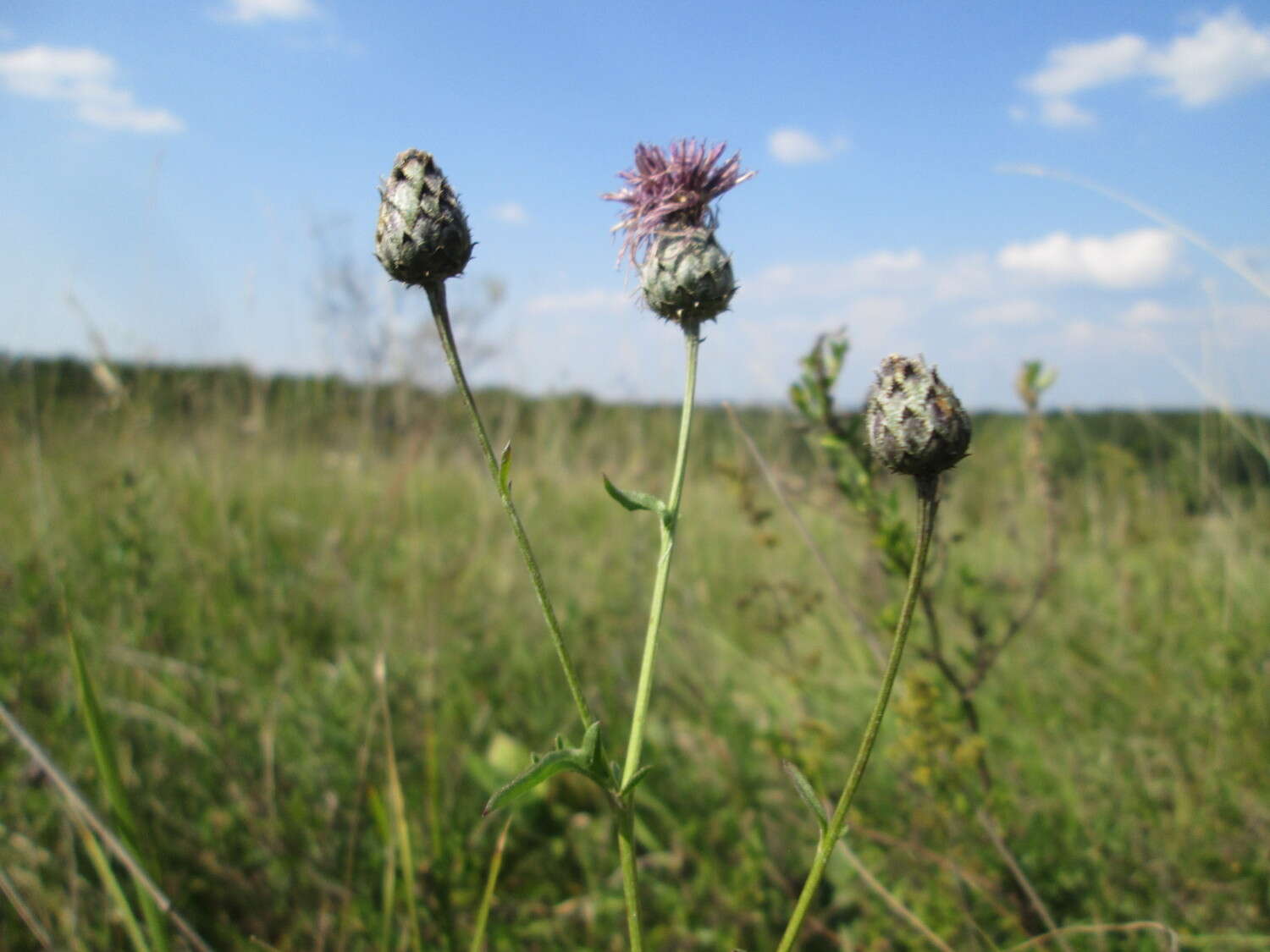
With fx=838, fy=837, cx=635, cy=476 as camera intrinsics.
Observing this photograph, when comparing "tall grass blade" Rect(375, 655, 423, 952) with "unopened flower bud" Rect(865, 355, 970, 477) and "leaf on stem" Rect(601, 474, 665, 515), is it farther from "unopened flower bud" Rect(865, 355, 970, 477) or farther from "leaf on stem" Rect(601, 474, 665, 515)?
"unopened flower bud" Rect(865, 355, 970, 477)

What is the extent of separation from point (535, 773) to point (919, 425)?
2.20ft

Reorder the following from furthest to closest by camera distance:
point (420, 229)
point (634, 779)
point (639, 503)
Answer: point (420, 229), point (639, 503), point (634, 779)

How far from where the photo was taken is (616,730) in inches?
115

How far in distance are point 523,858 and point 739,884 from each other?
69 cm

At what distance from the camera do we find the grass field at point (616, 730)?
2104 mm

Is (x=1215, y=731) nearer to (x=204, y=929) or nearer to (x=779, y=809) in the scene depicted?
(x=779, y=809)

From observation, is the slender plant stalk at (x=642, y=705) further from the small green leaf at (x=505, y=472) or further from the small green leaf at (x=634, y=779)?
the small green leaf at (x=505, y=472)

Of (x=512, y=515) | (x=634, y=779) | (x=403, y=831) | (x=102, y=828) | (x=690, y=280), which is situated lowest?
(x=403, y=831)

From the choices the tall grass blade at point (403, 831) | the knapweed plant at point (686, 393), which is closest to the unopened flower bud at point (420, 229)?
the knapweed plant at point (686, 393)

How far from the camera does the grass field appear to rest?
2104 mm

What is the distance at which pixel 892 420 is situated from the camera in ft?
3.76

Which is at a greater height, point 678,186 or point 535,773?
point 678,186

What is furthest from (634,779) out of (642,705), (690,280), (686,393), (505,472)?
(690,280)

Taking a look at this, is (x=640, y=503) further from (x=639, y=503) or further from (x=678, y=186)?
(x=678, y=186)
